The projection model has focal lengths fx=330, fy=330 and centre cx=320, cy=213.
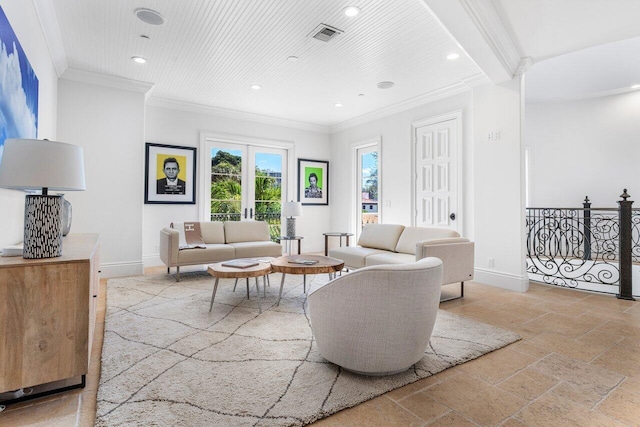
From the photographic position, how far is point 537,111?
23.8 feet

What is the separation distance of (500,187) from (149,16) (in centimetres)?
438

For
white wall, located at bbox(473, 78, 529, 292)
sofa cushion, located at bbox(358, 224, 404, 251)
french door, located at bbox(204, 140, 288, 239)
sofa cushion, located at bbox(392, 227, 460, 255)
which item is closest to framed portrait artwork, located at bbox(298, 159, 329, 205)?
french door, located at bbox(204, 140, 288, 239)

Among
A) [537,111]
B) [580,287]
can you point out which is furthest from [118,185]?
[537,111]

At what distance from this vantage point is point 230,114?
6164 mm

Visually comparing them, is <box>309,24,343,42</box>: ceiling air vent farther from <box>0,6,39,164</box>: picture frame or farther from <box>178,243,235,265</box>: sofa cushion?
<box>178,243,235,265</box>: sofa cushion

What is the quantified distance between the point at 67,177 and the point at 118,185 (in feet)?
10.6

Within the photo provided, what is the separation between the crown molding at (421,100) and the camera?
4500 millimetres

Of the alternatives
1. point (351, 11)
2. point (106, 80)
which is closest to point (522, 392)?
point (351, 11)

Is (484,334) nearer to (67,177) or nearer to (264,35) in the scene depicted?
(67,177)

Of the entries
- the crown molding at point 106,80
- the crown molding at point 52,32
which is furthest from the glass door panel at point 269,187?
the crown molding at point 52,32

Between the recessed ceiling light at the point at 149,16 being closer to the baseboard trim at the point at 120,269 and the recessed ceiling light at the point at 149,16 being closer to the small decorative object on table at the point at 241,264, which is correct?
the small decorative object on table at the point at 241,264

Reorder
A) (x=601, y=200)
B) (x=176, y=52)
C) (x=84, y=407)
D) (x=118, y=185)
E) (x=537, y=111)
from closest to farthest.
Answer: (x=84, y=407) < (x=176, y=52) < (x=118, y=185) < (x=601, y=200) < (x=537, y=111)

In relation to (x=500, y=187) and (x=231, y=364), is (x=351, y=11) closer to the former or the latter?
(x=500, y=187)

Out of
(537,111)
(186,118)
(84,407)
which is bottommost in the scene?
(84,407)
